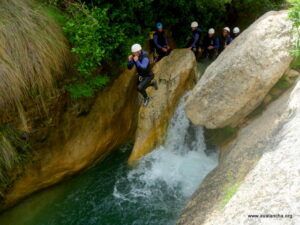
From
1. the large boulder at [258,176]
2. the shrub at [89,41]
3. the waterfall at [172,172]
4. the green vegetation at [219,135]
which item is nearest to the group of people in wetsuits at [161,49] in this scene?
the shrub at [89,41]

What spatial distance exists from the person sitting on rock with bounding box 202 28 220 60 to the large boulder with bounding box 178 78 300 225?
4.51m

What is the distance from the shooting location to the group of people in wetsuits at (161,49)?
933cm

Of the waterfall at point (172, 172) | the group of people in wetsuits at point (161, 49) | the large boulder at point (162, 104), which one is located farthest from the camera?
the large boulder at point (162, 104)

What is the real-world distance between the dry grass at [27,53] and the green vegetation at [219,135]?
12.9 ft

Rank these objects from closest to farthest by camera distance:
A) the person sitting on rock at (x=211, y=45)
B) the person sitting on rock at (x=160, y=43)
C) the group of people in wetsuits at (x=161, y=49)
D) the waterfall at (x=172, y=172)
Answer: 1. the waterfall at (x=172, y=172)
2. the group of people in wetsuits at (x=161, y=49)
3. the person sitting on rock at (x=160, y=43)
4. the person sitting on rock at (x=211, y=45)

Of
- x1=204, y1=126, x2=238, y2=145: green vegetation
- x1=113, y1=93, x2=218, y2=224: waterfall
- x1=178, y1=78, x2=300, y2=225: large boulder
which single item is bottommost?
x1=113, y1=93, x2=218, y2=224: waterfall

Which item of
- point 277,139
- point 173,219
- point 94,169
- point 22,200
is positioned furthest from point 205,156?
point 22,200

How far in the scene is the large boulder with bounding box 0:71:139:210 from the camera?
9008 mm

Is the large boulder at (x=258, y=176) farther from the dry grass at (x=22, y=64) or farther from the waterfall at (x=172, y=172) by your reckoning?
the dry grass at (x=22, y=64)

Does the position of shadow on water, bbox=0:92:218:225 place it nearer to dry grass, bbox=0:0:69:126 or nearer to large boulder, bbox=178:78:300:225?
large boulder, bbox=178:78:300:225

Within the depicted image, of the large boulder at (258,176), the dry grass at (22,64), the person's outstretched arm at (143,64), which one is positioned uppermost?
the dry grass at (22,64)

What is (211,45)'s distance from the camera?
41.0 feet

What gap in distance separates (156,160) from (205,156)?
123 centimetres

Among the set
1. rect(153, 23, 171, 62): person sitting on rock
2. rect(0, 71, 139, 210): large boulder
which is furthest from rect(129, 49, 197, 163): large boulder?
rect(153, 23, 171, 62): person sitting on rock
